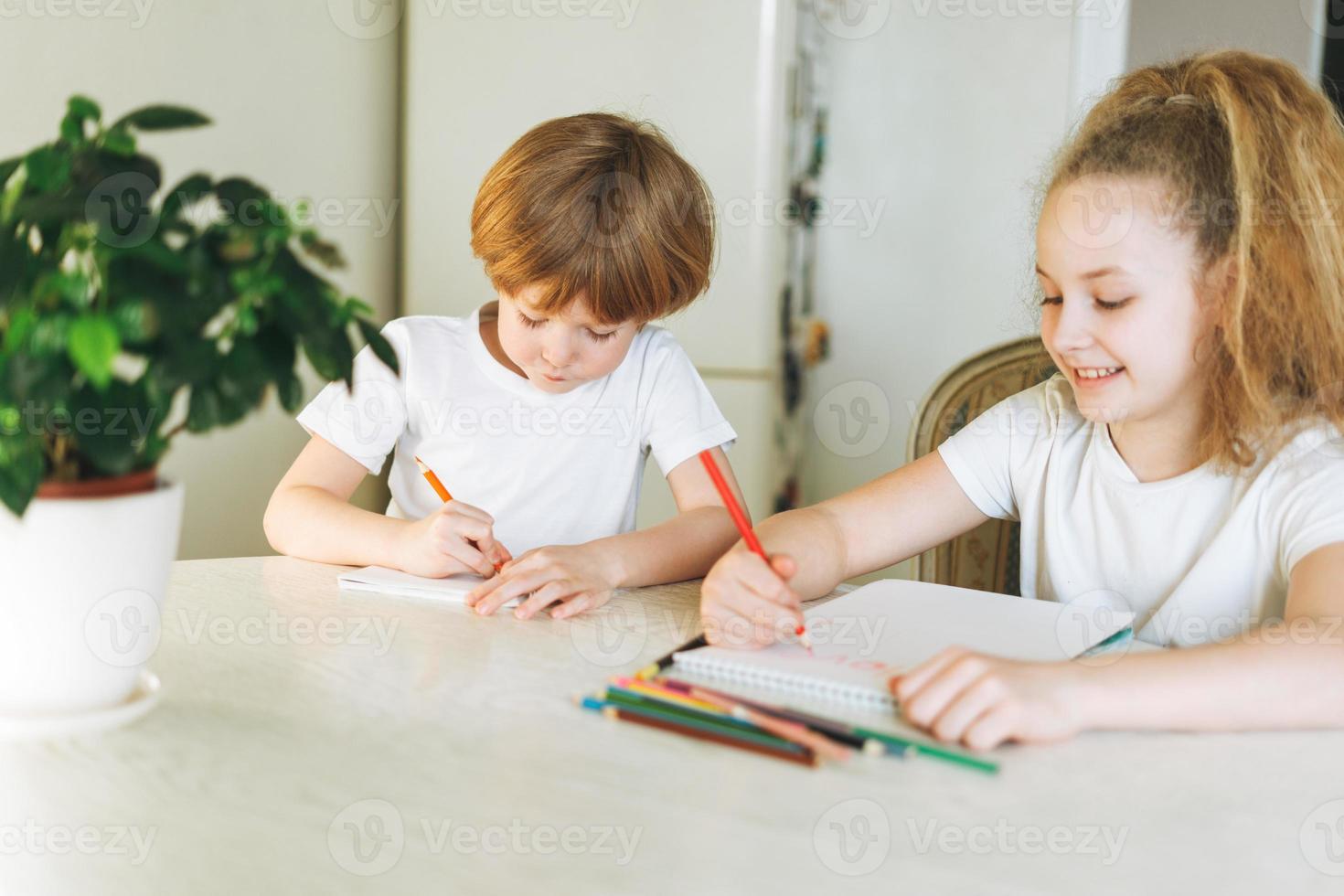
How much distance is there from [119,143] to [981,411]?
107cm

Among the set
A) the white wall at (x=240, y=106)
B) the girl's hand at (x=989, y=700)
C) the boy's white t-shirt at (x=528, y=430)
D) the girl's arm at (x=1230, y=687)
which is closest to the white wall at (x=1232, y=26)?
the white wall at (x=240, y=106)

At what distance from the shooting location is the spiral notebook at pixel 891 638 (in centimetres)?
78

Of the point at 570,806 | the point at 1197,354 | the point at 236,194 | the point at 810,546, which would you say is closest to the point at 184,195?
the point at 236,194

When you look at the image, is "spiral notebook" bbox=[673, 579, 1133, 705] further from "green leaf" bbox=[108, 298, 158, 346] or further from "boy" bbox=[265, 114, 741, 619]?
"green leaf" bbox=[108, 298, 158, 346]

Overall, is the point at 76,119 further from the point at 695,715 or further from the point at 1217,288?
the point at 1217,288

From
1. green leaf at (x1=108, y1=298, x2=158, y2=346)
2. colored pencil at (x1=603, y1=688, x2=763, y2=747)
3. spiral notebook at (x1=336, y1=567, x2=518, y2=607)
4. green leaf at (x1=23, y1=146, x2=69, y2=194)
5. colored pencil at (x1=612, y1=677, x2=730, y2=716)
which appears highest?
green leaf at (x1=23, y1=146, x2=69, y2=194)

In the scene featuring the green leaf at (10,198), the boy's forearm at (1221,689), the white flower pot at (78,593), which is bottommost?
the boy's forearm at (1221,689)

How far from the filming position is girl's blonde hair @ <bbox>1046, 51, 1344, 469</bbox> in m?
1.00

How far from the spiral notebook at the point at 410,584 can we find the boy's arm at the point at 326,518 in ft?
0.18

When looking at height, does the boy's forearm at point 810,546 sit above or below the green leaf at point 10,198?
below

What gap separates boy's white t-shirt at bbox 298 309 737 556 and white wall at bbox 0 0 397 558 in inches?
23.2

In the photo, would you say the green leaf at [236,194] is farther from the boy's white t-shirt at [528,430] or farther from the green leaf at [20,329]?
the boy's white t-shirt at [528,430]

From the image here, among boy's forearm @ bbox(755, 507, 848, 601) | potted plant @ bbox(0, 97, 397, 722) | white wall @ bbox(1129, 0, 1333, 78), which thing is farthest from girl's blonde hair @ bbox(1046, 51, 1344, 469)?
white wall @ bbox(1129, 0, 1333, 78)

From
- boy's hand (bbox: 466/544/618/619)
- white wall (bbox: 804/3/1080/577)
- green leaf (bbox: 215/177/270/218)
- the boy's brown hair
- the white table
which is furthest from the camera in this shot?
white wall (bbox: 804/3/1080/577)
